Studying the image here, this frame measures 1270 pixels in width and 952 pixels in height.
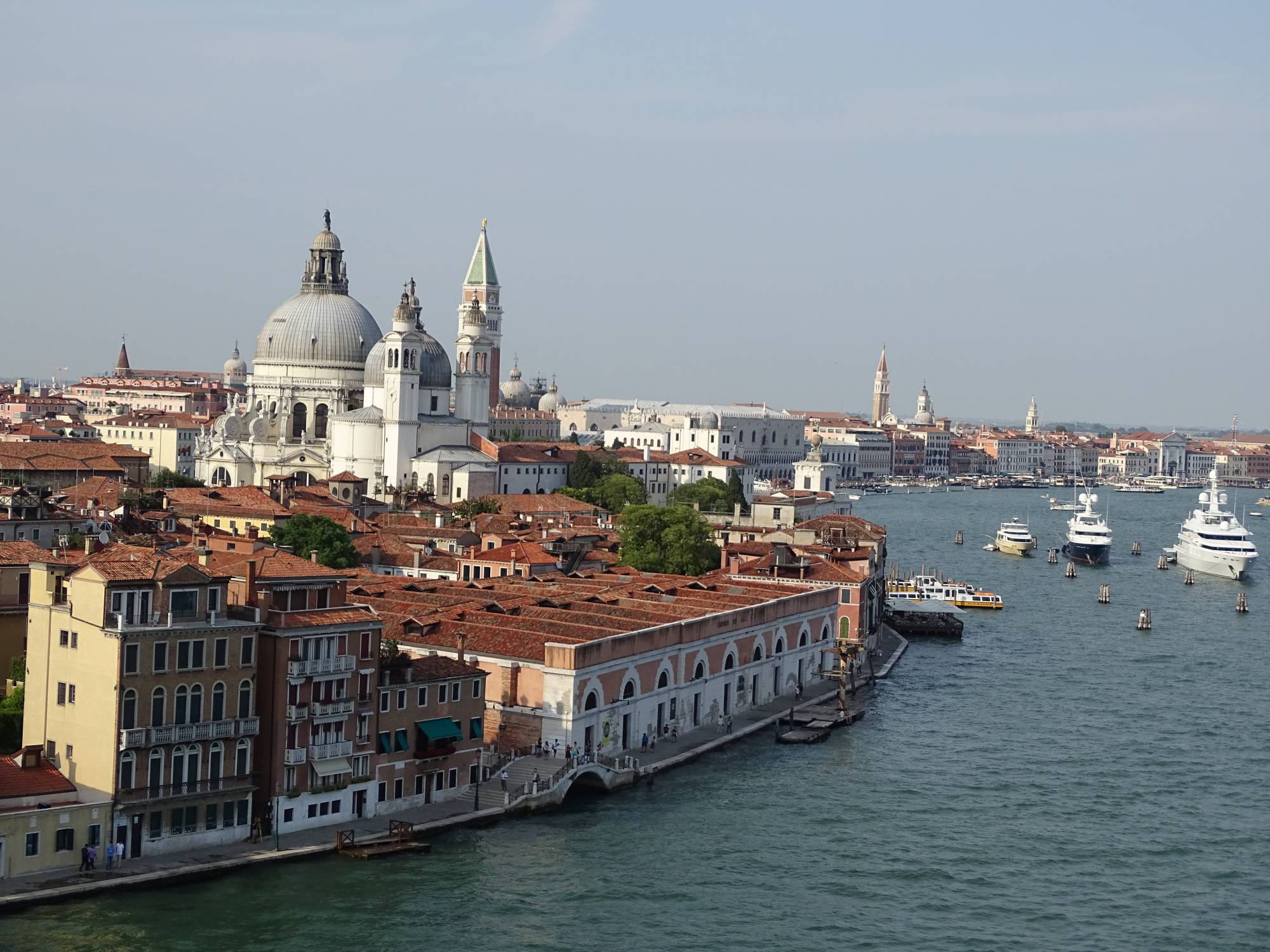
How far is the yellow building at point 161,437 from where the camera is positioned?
57.0 meters

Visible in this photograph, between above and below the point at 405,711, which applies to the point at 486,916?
below

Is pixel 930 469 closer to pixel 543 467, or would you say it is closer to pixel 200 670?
pixel 543 467

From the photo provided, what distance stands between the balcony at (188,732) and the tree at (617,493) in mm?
31906

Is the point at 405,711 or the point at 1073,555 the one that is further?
the point at 1073,555

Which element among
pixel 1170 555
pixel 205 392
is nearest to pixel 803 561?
pixel 1170 555

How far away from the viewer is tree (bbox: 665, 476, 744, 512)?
160ft

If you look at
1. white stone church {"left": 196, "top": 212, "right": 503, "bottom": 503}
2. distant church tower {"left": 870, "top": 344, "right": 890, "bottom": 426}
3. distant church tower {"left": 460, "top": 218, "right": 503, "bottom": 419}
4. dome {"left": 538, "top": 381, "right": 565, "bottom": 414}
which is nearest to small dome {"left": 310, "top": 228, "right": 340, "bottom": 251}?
white stone church {"left": 196, "top": 212, "right": 503, "bottom": 503}

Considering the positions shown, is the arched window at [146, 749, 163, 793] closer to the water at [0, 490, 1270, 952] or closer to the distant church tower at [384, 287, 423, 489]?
the water at [0, 490, 1270, 952]

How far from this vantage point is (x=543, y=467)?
171 ft

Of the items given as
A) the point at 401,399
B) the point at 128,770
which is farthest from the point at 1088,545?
the point at 128,770

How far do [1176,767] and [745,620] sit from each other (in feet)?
18.3

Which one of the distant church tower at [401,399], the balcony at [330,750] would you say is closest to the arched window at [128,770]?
the balcony at [330,750]

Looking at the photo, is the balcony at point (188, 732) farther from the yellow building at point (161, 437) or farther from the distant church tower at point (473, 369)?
the yellow building at point (161, 437)

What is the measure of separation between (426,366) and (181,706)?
3419 cm
